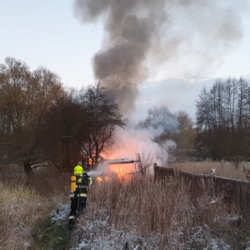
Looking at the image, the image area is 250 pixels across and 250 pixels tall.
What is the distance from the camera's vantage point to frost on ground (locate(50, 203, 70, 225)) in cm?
877

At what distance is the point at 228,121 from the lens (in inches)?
1468

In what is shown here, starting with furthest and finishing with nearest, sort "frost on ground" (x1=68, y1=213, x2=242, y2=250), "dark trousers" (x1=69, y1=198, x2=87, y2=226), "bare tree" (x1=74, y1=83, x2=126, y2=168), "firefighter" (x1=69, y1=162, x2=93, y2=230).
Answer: "bare tree" (x1=74, y1=83, x2=126, y2=168)
"firefighter" (x1=69, y1=162, x2=93, y2=230)
"dark trousers" (x1=69, y1=198, x2=87, y2=226)
"frost on ground" (x1=68, y1=213, x2=242, y2=250)

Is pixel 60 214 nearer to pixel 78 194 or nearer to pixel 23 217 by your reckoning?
pixel 23 217

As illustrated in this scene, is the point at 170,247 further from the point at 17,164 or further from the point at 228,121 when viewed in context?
the point at 228,121

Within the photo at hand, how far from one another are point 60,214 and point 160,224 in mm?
3788

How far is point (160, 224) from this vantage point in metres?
6.61

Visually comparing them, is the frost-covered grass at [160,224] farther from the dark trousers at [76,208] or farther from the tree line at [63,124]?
the tree line at [63,124]

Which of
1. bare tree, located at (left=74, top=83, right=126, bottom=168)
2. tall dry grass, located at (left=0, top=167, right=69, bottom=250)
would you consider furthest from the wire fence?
bare tree, located at (left=74, top=83, right=126, bottom=168)

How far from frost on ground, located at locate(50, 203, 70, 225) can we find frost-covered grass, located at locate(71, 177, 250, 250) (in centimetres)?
145

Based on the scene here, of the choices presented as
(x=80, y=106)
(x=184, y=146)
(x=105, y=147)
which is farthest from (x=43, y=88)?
(x=184, y=146)

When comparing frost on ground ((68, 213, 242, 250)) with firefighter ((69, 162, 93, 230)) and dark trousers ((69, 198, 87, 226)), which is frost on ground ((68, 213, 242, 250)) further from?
firefighter ((69, 162, 93, 230))

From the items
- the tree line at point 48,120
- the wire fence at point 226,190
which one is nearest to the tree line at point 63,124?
the tree line at point 48,120

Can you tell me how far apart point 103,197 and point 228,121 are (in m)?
32.0

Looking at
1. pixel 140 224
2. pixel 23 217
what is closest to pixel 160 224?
pixel 140 224
